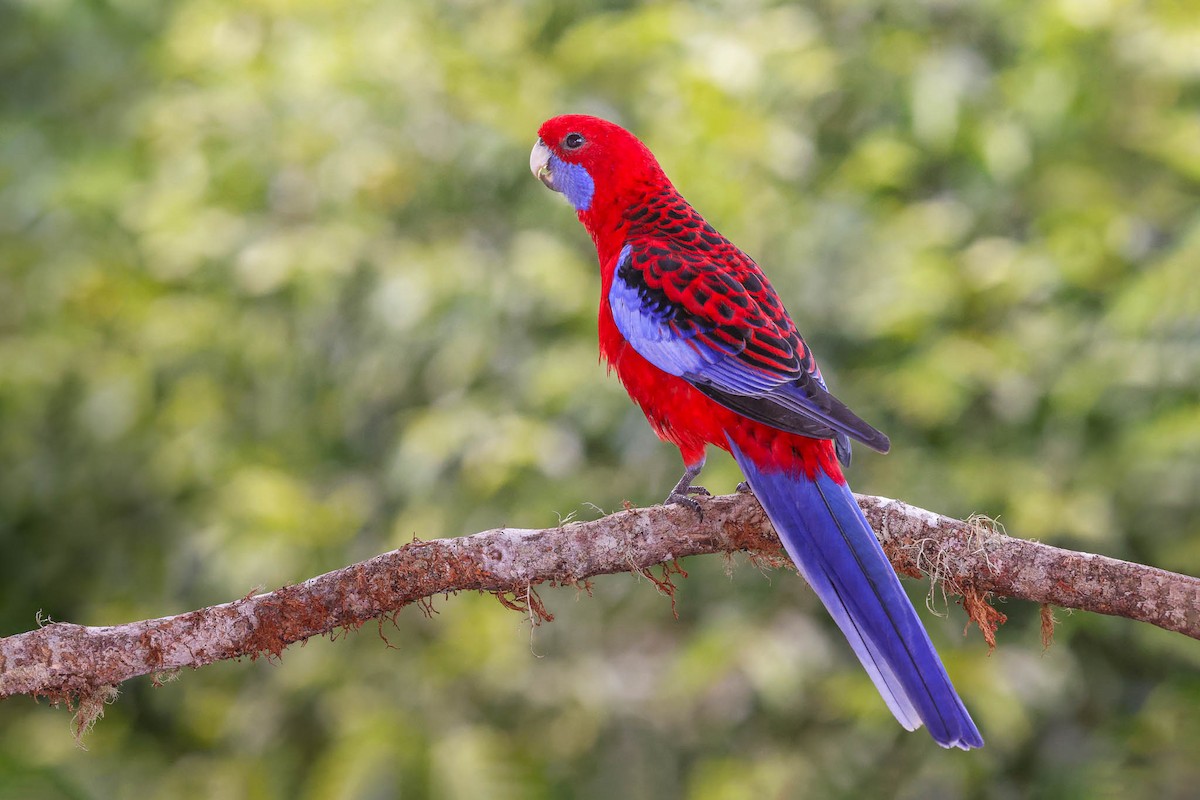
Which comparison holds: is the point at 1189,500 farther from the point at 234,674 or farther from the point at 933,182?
the point at 234,674

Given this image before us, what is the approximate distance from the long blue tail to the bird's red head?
860 millimetres

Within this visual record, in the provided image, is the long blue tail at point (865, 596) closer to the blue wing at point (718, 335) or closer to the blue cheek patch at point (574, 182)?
the blue wing at point (718, 335)

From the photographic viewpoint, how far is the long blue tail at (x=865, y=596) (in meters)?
1.93

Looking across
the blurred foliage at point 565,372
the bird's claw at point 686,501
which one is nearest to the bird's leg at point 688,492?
the bird's claw at point 686,501

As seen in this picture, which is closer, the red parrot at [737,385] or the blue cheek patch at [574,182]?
the red parrot at [737,385]

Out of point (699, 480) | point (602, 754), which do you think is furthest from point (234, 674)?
point (699, 480)

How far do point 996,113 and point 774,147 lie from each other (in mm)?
788

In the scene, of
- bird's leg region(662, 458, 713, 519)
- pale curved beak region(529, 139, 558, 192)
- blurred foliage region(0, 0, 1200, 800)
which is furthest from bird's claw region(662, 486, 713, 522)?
blurred foliage region(0, 0, 1200, 800)

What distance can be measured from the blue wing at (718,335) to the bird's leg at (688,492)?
220mm

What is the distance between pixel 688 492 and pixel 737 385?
1.09ft

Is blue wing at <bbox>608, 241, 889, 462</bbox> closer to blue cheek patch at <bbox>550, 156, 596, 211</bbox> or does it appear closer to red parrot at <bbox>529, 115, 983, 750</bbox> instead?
red parrot at <bbox>529, 115, 983, 750</bbox>

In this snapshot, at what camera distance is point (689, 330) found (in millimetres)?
2352

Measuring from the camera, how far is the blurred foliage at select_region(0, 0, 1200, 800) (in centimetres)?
347

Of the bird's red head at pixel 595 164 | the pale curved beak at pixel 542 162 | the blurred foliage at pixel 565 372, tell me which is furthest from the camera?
the blurred foliage at pixel 565 372
